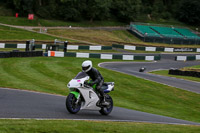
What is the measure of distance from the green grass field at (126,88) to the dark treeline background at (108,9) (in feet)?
164

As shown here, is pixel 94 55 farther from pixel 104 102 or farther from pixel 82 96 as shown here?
pixel 82 96

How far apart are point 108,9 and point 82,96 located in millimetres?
74277

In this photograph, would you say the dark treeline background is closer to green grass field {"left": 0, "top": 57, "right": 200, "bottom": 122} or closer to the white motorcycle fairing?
green grass field {"left": 0, "top": 57, "right": 200, "bottom": 122}

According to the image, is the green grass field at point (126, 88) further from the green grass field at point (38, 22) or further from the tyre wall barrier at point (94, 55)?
the green grass field at point (38, 22)

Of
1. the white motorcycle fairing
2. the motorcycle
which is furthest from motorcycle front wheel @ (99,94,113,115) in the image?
the white motorcycle fairing

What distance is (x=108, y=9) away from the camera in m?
84.4

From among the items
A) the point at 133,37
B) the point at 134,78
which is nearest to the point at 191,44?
the point at 133,37

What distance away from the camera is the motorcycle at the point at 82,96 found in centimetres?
1134

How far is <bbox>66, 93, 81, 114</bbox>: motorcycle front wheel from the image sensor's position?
11297 millimetres

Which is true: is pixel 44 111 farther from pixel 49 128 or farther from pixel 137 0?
pixel 137 0

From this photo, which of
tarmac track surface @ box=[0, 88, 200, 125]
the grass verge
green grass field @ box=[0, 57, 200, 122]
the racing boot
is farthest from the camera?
green grass field @ box=[0, 57, 200, 122]

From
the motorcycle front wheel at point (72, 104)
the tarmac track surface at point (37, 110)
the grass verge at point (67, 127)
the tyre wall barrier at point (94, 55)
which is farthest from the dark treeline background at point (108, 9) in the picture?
the grass verge at point (67, 127)

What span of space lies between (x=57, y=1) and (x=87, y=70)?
73027 millimetres

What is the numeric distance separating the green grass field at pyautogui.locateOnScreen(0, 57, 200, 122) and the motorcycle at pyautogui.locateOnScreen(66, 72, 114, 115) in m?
5.02
